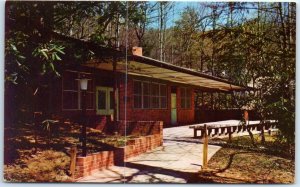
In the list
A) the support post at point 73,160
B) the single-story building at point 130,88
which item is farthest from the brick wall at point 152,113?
the support post at point 73,160

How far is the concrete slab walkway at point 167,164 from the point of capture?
6543 mm

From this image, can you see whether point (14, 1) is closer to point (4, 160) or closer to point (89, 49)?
point (89, 49)

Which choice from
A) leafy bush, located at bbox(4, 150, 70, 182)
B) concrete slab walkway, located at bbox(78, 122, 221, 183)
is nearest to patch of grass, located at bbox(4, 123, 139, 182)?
leafy bush, located at bbox(4, 150, 70, 182)

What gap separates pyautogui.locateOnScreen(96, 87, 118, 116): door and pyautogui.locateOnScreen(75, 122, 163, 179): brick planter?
464 mm

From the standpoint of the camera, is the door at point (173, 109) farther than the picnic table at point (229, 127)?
Yes

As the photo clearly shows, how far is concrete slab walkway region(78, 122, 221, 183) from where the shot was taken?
6543 mm

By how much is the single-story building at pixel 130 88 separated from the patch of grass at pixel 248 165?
77 cm

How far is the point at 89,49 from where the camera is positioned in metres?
6.92

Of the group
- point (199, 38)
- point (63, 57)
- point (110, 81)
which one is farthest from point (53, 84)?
point (199, 38)

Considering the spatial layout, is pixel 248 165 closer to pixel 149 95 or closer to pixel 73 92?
pixel 149 95

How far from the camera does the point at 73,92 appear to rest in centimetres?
705

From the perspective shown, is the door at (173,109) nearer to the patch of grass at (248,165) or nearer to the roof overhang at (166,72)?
the roof overhang at (166,72)

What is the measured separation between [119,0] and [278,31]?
240cm

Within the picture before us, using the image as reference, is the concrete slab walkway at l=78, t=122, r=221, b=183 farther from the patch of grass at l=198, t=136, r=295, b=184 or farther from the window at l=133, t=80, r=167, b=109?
the window at l=133, t=80, r=167, b=109
